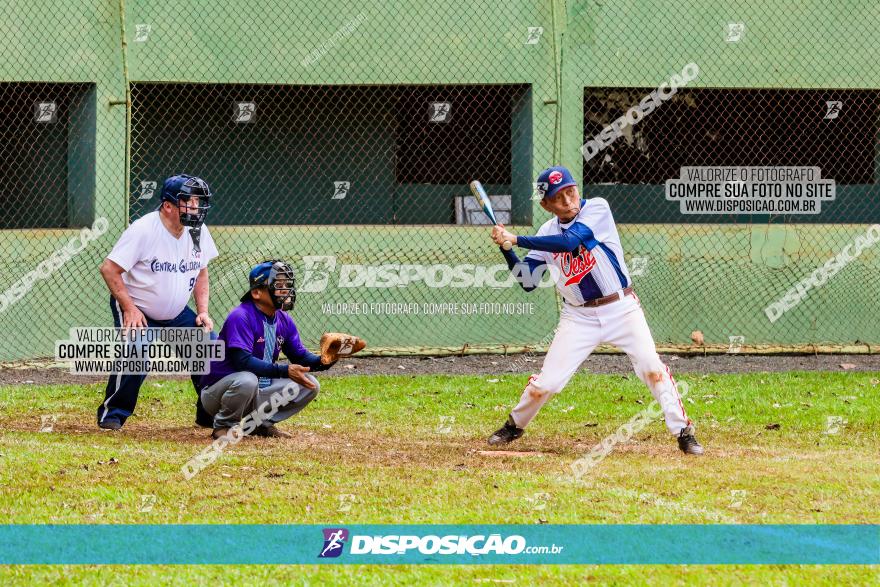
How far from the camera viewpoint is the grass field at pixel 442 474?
201 inches

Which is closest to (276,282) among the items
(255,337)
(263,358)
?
(255,337)

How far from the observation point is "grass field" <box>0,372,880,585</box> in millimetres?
5098

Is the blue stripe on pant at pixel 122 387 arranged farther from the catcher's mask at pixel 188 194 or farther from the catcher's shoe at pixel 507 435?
the catcher's shoe at pixel 507 435

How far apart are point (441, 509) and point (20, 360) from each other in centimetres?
831

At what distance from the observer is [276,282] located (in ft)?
26.8

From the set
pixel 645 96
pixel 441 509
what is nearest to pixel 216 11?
pixel 645 96

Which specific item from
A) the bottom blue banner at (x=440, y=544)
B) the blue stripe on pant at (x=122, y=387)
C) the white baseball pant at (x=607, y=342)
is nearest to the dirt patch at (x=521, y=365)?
the blue stripe on pant at (x=122, y=387)

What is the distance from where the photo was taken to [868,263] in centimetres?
1492

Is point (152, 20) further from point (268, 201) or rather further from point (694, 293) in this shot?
point (694, 293)

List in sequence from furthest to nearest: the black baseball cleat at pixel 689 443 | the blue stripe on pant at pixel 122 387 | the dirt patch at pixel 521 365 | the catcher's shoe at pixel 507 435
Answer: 1. the dirt patch at pixel 521 365
2. the blue stripe on pant at pixel 122 387
3. the catcher's shoe at pixel 507 435
4. the black baseball cleat at pixel 689 443

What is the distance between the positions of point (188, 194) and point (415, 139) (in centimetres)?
748

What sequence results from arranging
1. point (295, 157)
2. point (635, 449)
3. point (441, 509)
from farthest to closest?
point (295, 157)
point (635, 449)
point (441, 509)

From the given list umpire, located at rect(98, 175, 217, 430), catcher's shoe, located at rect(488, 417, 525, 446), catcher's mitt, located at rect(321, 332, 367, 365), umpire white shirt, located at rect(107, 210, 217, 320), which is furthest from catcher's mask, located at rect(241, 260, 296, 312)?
catcher's shoe, located at rect(488, 417, 525, 446)

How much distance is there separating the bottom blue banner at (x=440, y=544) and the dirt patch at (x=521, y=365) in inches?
272
